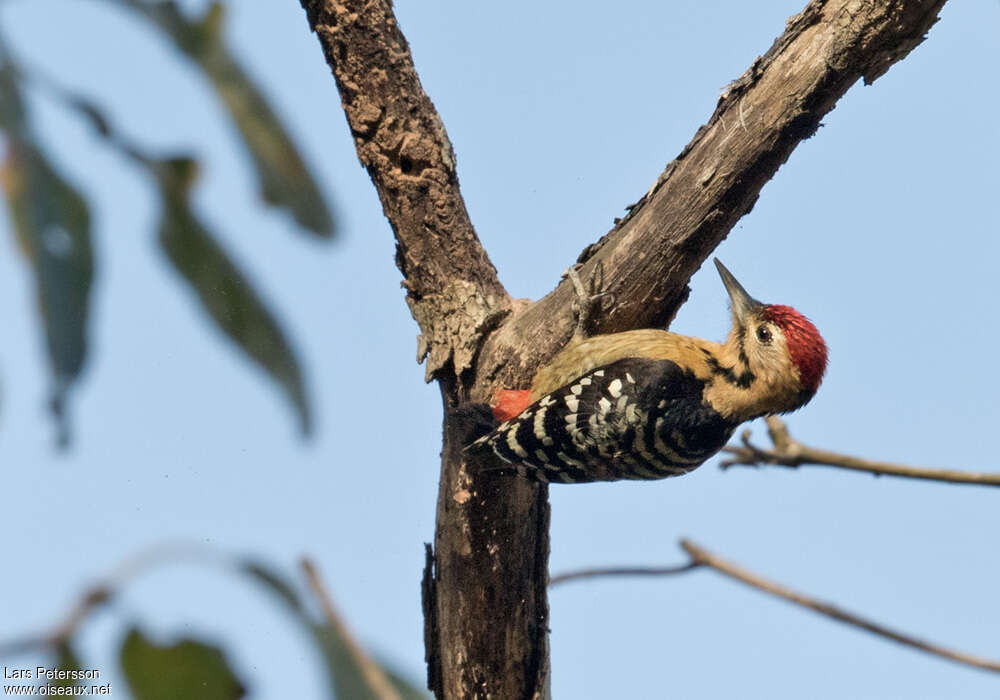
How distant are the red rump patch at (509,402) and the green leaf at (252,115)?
7.18 feet

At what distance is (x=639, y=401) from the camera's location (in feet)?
11.9

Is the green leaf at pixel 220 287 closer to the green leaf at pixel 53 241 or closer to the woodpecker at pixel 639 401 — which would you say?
the green leaf at pixel 53 241

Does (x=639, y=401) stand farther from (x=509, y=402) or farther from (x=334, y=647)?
(x=334, y=647)

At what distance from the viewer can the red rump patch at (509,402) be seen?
3.61 metres

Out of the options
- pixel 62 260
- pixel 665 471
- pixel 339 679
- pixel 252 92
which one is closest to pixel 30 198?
pixel 62 260

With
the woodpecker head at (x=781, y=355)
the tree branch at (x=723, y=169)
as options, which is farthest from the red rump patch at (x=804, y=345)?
the tree branch at (x=723, y=169)

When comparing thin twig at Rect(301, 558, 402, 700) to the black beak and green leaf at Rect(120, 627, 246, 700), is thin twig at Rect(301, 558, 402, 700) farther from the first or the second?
the black beak

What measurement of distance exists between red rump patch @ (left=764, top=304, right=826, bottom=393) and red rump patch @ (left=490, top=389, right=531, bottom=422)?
3.72 ft

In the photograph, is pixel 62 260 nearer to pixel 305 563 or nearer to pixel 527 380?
pixel 305 563

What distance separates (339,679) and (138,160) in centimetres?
66

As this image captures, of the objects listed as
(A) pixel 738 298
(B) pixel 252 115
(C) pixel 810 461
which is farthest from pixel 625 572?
(A) pixel 738 298

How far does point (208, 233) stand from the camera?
1329 millimetres

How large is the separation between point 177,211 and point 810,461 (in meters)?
1.54

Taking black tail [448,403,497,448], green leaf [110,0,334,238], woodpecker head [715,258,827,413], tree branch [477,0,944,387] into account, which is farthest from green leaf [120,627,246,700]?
woodpecker head [715,258,827,413]
